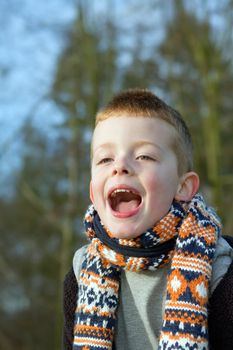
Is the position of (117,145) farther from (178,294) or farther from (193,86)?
(193,86)

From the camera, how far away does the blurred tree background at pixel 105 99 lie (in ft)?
22.6

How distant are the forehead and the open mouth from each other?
17 cm

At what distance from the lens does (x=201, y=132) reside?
297 inches

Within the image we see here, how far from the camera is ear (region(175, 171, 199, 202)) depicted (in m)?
2.00

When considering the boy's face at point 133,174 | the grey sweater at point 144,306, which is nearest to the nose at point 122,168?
the boy's face at point 133,174

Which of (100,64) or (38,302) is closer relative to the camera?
(100,64)

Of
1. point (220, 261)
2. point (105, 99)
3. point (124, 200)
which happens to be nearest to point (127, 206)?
point (124, 200)

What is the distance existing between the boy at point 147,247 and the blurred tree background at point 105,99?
4.03m

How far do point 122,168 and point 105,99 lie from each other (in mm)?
5983

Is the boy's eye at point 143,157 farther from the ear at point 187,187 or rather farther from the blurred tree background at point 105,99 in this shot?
the blurred tree background at point 105,99

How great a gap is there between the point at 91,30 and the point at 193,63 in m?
1.44

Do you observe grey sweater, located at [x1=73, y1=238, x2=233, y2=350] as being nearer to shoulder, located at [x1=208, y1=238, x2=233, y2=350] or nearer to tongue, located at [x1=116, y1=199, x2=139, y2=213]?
shoulder, located at [x1=208, y1=238, x2=233, y2=350]

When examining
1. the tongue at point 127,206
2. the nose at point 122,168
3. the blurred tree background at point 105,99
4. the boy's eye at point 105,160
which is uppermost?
the blurred tree background at point 105,99

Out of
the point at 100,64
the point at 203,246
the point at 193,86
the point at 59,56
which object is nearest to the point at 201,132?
the point at 193,86
